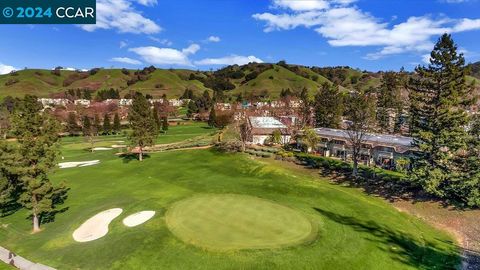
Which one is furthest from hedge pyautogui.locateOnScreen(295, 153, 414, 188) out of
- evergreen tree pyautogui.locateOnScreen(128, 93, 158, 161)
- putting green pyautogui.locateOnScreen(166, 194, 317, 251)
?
evergreen tree pyautogui.locateOnScreen(128, 93, 158, 161)

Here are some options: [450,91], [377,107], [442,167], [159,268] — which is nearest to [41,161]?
[159,268]

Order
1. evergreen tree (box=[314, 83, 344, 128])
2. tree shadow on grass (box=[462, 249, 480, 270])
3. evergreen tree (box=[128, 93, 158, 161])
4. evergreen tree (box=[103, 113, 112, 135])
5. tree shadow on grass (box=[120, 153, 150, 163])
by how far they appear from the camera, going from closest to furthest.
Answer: tree shadow on grass (box=[462, 249, 480, 270]) < evergreen tree (box=[128, 93, 158, 161]) < tree shadow on grass (box=[120, 153, 150, 163]) < evergreen tree (box=[314, 83, 344, 128]) < evergreen tree (box=[103, 113, 112, 135])

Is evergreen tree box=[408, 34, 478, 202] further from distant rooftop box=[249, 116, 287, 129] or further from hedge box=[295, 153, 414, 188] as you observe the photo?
distant rooftop box=[249, 116, 287, 129]

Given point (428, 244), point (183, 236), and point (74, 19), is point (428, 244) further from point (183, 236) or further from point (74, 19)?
point (74, 19)

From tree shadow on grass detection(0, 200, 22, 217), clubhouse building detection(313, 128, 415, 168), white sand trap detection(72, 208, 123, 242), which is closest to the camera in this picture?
white sand trap detection(72, 208, 123, 242)

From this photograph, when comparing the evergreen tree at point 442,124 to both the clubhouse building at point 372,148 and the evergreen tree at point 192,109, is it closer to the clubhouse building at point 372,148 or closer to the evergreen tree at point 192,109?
the clubhouse building at point 372,148

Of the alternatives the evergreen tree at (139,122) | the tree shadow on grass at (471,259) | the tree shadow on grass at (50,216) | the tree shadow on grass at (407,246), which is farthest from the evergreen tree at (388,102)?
the tree shadow on grass at (50,216)
